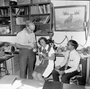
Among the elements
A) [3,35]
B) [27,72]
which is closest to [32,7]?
[3,35]

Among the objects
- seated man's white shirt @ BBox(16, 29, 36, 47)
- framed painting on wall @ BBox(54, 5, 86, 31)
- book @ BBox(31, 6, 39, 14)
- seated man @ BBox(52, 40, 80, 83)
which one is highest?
book @ BBox(31, 6, 39, 14)

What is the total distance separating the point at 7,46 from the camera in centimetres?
351

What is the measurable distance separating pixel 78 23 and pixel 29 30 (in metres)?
1.38

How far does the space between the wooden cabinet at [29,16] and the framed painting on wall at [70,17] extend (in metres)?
0.21

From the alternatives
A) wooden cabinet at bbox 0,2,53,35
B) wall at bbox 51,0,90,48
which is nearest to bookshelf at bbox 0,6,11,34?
wooden cabinet at bbox 0,2,53,35

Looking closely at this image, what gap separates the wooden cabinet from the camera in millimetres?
3301

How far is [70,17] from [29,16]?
1.13 meters

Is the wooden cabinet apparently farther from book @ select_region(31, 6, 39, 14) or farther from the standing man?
the standing man

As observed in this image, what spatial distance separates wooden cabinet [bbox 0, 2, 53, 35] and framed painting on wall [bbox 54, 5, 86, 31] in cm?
21

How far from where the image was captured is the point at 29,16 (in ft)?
11.3

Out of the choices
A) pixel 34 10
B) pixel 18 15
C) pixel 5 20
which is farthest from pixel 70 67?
pixel 5 20

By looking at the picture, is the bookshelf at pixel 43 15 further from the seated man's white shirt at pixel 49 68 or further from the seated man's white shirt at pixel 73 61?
the seated man's white shirt at pixel 73 61

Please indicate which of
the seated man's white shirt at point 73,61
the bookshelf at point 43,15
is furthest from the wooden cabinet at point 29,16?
the seated man's white shirt at point 73,61

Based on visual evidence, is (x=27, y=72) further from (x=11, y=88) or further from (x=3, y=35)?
(x=11, y=88)
